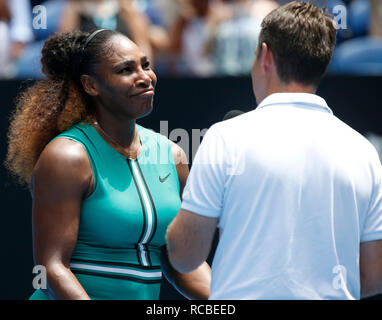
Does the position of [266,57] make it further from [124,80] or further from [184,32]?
[184,32]

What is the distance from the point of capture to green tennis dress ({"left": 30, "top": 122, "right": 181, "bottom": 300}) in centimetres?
210

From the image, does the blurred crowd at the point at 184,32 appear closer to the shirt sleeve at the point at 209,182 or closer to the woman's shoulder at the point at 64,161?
the woman's shoulder at the point at 64,161

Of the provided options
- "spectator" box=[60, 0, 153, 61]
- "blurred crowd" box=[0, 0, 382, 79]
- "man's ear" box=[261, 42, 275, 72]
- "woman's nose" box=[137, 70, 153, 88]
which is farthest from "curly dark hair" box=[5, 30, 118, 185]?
"spectator" box=[60, 0, 153, 61]

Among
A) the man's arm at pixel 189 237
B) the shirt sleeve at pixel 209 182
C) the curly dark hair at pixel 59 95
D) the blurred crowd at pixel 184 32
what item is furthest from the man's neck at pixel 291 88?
the blurred crowd at pixel 184 32

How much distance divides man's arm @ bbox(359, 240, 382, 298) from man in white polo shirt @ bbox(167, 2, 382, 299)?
0.04ft

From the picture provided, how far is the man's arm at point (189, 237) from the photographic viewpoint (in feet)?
5.24

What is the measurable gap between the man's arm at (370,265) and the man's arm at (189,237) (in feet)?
1.36

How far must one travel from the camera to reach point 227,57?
4.13 meters

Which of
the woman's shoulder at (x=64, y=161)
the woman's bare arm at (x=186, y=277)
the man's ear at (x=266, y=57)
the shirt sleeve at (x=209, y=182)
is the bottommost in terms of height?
the woman's bare arm at (x=186, y=277)

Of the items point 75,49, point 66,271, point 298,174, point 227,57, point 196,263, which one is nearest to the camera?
point 298,174

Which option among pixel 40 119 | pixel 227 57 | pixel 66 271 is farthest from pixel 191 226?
pixel 227 57

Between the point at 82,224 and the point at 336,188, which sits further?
the point at 82,224

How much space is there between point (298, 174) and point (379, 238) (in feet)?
1.03
